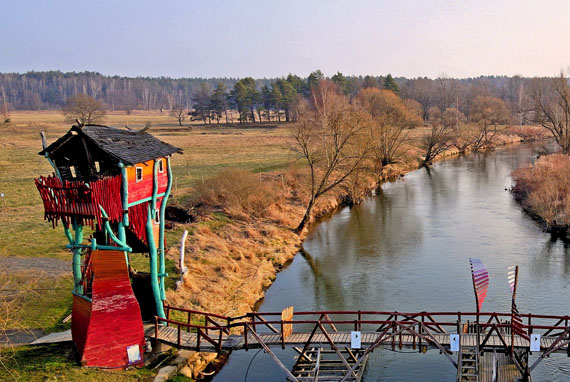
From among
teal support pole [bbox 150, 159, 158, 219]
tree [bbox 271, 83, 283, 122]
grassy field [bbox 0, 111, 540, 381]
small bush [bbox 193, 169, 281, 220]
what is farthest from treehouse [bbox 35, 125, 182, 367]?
tree [bbox 271, 83, 283, 122]

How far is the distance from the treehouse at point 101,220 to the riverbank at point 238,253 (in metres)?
6.02

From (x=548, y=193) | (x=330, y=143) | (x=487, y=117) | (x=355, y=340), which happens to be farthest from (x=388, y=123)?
(x=355, y=340)

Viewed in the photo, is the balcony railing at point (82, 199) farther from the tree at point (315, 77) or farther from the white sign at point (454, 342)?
the tree at point (315, 77)

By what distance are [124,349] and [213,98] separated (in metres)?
110

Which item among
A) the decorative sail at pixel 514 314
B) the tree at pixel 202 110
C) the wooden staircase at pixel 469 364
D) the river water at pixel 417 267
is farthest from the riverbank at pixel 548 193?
the tree at pixel 202 110

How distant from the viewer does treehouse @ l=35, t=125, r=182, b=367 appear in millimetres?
17234

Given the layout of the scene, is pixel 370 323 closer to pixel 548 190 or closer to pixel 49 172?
pixel 548 190

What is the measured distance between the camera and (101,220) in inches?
691

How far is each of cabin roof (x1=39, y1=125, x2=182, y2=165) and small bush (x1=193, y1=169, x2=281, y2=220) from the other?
1957cm

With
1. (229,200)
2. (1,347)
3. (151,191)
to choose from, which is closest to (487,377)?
(151,191)

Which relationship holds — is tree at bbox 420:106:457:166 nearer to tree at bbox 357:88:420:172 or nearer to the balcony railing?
tree at bbox 357:88:420:172

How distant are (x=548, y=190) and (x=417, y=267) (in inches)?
622

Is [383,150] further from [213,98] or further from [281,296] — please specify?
[213,98]

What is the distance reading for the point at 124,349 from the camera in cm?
1803
